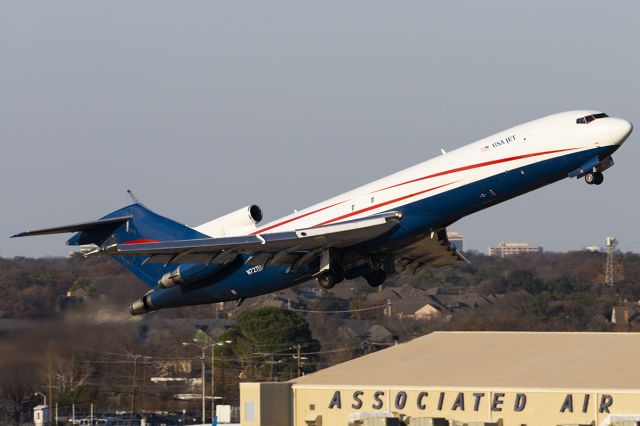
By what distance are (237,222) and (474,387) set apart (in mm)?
9308

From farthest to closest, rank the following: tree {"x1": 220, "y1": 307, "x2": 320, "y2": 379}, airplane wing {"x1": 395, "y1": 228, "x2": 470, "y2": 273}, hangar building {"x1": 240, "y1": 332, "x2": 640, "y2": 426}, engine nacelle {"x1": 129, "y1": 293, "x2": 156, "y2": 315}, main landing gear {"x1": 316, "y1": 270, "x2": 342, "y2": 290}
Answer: tree {"x1": 220, "y1": 307, "x2": 320, "y2": 379}
engine nacelle {"x1": 129, "y1": 293, "x2": 156, "y2": 315}
airplane wing {"x1": 395, "y1": 228, "x2": 470, "y2": 273}
hangar building {"x1": 240, "y1": 332, "x2": 640, "y2": 426}
main landing gear {"x1": 316, "y1": 270, "x2": 342, "y2": 290}

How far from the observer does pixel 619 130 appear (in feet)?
110

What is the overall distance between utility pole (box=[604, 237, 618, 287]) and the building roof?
4450 centimetres

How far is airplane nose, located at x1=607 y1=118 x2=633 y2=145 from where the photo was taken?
109ft

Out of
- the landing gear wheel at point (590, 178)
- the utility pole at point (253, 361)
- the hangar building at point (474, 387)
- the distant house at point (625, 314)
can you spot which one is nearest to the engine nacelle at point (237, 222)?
the hangar building at point (474, 387)

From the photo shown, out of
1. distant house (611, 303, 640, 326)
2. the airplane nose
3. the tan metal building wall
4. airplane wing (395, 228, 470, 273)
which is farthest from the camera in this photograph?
distant house (611, 303, 640, 326)

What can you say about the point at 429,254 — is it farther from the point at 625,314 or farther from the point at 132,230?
the point at 625,314

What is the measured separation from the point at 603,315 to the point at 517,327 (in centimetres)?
1688

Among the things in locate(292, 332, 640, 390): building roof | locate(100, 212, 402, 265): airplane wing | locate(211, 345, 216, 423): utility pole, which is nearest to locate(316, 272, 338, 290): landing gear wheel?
locate(100, 212, 402, 265): airplane wing

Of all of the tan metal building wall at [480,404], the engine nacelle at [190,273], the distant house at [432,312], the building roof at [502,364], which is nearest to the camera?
the tan metal building wall at [480,404]

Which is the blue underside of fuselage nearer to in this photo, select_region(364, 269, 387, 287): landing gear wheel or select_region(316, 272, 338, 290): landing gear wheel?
select_region(316, 272, 338, 290): landing gear wheel

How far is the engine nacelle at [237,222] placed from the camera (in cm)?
3881

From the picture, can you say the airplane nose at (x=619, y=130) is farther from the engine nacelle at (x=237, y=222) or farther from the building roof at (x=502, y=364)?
the engine nacelle at (x=237, y=222)

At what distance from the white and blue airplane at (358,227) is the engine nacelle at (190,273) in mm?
30
